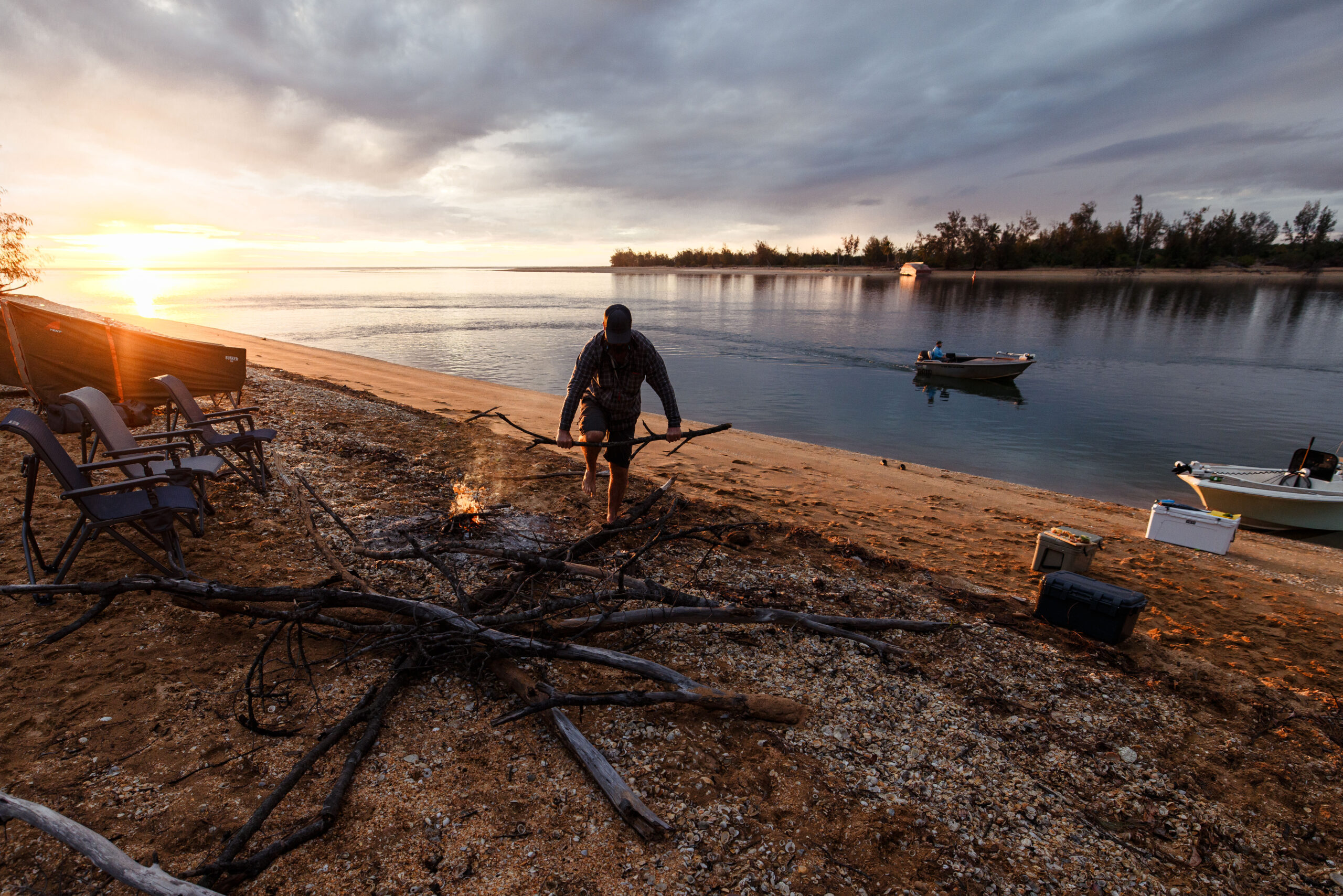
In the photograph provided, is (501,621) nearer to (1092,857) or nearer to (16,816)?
(16,816)

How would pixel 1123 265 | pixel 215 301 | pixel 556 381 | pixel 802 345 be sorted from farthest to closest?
1. pixel 1123 265
2. pixel 215 301
3. pixel 802 345
4. pixel 556 381

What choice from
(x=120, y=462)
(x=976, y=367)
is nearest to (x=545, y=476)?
(x=120, y=462)

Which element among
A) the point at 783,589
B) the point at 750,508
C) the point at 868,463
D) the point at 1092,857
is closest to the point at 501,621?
the point at 783,589

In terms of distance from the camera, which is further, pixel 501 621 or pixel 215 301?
pixel 215 301

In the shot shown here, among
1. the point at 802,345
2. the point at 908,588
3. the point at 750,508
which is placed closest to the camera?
the point at 908,588

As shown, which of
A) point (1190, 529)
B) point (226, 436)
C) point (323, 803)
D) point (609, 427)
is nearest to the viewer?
point (323, 803)

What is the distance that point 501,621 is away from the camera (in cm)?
358

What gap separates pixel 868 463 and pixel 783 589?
8378 millimetres

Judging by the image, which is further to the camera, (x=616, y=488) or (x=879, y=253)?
(x=879, y=253)

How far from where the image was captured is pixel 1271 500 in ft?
33.5

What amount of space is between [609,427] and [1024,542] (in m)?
5.69

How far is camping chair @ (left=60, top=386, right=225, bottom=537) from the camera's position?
15.2 feet

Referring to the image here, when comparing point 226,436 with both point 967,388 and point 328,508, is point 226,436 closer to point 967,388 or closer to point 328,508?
point 328,508

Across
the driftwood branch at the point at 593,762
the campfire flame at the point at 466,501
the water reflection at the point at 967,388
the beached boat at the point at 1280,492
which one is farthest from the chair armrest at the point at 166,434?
the water reflection at the point at 967,388
